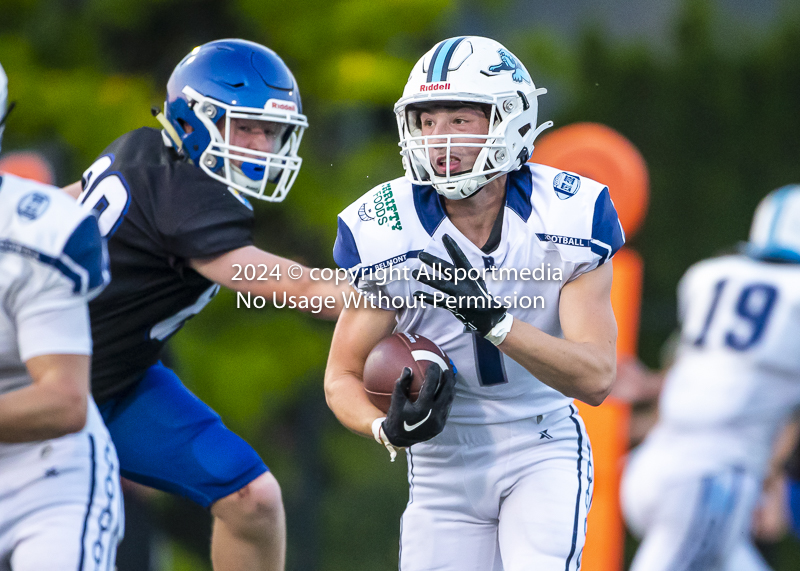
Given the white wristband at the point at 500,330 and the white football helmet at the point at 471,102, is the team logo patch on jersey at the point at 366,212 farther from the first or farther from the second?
the white wristband at the point at 500,330

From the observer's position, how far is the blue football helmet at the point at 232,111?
3934 millimetres

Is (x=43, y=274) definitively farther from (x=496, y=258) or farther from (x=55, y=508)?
(x=496, y=258)

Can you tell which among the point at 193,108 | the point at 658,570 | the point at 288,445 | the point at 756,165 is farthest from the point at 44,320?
the point at 756,165

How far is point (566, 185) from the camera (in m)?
3.41

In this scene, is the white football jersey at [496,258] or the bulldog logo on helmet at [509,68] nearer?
the white football jersey at [496,258]

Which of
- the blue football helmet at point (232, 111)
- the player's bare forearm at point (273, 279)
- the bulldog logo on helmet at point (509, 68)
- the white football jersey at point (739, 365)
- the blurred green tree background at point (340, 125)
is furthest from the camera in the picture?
the blurred green tree background at point (340, 125)

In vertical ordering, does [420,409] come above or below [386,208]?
below

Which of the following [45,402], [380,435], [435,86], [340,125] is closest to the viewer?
[45,402]

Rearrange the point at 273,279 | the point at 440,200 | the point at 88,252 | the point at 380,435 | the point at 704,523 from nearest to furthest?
the point at 88,252, the point at 380,435, the point at 440,200, the point at 273,279, the point at 704,523

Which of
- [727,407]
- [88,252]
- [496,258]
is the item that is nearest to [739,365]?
[727,407]

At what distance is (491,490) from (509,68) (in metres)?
1.31

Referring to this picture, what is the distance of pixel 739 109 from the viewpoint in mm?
11203

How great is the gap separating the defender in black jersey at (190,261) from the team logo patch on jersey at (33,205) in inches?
36.9

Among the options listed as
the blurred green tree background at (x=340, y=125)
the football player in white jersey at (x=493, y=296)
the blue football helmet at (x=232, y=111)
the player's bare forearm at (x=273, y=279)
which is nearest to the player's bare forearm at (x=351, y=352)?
the football player in white jersey at (x=493, y=296)
